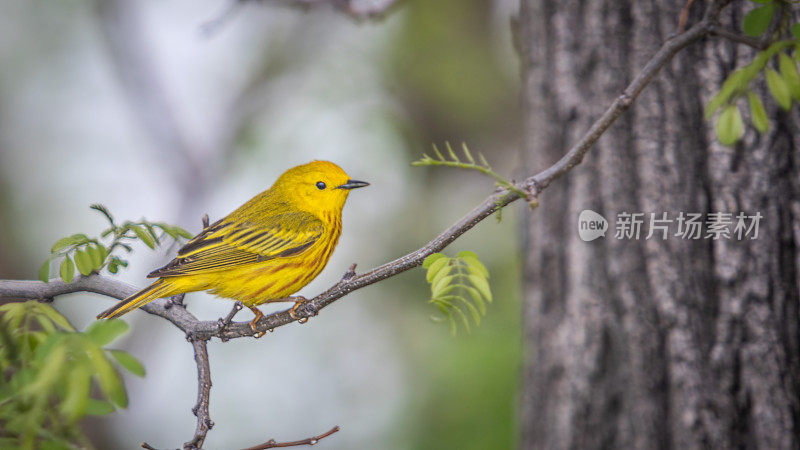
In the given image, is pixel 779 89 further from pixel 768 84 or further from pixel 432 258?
pixel 432 258

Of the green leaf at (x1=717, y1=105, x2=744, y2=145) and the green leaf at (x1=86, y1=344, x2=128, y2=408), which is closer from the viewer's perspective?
the green leaf at (x1=86, y1=344, x2=128, y2=408)

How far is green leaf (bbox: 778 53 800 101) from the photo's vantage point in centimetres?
138

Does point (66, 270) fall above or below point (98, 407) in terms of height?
above

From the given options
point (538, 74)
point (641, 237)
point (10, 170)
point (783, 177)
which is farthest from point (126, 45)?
point (783, 177)

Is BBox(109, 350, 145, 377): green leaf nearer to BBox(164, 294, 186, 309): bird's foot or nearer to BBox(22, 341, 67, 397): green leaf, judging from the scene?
BBox(22, 341, 67, 397): green leaf

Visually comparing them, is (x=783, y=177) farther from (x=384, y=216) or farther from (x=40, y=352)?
(x=384, y=216)

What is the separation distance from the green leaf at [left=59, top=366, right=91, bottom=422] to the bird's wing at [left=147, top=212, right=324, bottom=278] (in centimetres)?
133

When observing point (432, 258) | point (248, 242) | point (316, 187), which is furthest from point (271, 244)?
point (432, 258)

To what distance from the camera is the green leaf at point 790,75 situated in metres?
1.38

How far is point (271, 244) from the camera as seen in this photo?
2.58 metres

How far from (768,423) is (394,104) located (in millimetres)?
4564

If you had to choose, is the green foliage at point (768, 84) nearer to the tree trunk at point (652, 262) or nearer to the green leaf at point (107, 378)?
the tree trunk at point (652, 262)

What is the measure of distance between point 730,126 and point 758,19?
1.05ft

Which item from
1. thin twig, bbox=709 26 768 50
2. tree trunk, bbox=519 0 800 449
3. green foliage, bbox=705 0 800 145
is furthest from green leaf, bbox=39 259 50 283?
tree trunk, bbox=519 0 800 449
